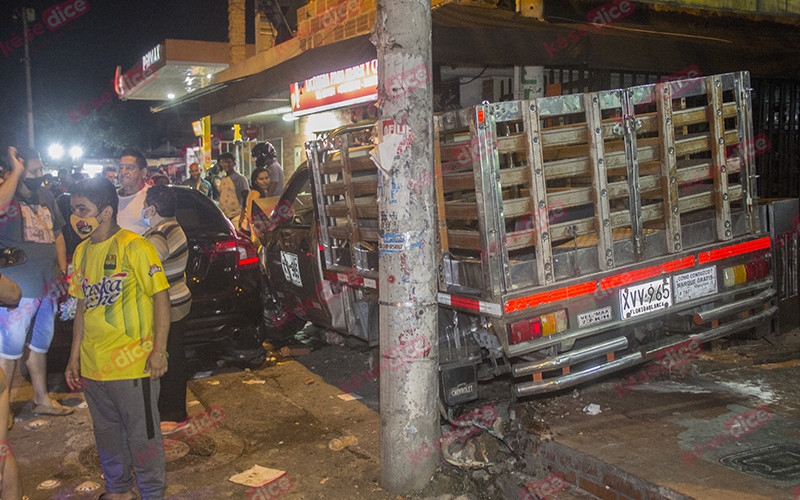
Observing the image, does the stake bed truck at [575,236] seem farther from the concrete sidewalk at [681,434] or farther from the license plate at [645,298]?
the concrete sidewalk at [681,434]

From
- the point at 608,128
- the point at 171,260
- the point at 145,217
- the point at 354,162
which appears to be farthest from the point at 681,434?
the point at 145,217

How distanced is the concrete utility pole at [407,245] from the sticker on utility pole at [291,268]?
2.71 metres

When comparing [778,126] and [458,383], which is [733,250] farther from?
[778,126]

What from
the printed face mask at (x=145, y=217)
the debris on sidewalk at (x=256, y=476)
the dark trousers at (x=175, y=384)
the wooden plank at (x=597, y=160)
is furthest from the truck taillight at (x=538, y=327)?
Answer: the printed face mask at (x=145, y=217)

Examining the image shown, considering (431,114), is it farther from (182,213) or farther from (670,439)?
(182,213)

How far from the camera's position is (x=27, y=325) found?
192 inches

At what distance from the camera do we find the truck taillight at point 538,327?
3.90 metres

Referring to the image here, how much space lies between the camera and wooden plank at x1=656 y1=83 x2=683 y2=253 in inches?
173

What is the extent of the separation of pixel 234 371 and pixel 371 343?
75.0 inches

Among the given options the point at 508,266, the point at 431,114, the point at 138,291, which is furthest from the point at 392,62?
the point at 138,291

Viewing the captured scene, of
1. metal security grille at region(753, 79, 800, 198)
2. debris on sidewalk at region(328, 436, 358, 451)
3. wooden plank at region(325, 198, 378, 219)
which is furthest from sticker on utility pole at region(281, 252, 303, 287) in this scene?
metal security grille at region(753, 79, 800, 198)

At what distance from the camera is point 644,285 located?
4473 mm

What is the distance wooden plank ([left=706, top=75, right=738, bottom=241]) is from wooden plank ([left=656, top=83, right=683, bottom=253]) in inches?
19.3

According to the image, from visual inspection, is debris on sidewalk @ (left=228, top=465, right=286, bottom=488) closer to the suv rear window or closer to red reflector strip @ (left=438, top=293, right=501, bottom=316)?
red reflector strip @ (left=438, top=293, right=501, bottom=316)
